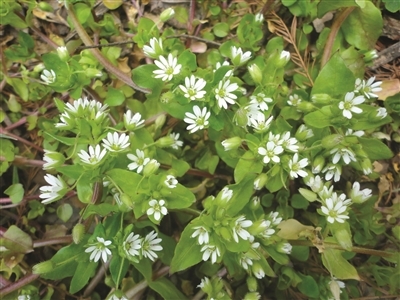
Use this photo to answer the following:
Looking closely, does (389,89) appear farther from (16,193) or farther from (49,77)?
(16,193)

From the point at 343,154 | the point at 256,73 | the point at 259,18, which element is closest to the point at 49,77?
the point at 256,73

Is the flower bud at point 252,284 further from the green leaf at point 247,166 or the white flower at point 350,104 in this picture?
the white flower at point 350,104

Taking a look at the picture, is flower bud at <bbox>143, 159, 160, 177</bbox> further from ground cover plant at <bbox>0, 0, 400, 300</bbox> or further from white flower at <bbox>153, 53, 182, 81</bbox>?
white flower at <bbox>153, 53, 182, 81</bbox>

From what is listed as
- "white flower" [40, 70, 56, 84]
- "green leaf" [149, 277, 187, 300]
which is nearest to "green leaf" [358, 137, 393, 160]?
"green leaf" [149, 277, 187, 300]

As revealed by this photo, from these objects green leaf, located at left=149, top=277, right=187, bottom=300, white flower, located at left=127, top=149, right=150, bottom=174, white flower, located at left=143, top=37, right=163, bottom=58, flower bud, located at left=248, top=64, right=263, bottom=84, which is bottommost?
green leaf, located at left=149, top=277, right=187, bottom=300

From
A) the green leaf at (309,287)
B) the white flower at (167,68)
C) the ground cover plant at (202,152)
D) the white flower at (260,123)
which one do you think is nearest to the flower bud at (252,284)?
the ground cover plant at (202,152)

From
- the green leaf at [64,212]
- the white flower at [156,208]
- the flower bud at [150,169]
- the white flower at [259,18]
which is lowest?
the green leaf at [64,212]
